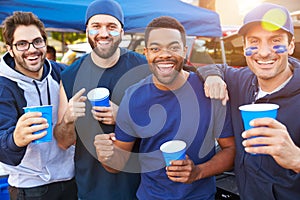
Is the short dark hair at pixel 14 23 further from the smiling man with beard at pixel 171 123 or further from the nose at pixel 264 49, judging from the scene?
the nose at pixel 264 49

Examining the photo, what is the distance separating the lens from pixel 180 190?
76.7 inches

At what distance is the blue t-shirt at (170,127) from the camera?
196 centimetres

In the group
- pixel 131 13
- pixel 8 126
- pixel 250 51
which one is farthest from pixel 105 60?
pixel 131 13

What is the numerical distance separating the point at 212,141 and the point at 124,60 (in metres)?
0.92

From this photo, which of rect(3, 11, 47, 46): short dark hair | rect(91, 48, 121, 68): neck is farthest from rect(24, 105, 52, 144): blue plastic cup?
rect(3, 11, 47, 46): short dark hair

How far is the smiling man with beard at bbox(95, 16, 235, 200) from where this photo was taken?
1955mm

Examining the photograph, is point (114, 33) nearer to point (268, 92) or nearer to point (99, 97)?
point (99, 97)

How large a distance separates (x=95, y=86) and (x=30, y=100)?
48 centimetres

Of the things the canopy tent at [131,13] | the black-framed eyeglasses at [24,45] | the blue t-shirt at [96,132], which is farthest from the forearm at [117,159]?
the canopy tent at [131,13]

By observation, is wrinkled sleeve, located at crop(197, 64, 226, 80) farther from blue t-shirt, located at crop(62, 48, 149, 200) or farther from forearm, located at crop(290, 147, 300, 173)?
forearm, located at crop(290, 147, 300, 173)

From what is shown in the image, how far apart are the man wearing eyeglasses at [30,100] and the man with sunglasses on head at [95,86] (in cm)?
14

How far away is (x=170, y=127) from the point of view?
1.96 m

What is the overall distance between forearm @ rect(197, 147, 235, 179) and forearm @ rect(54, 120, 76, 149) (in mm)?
933

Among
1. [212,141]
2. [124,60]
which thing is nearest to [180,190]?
[212,141]
